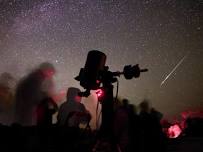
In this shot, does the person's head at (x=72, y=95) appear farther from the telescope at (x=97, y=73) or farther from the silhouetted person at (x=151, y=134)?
the silhouetted person at (x=151, y=134)

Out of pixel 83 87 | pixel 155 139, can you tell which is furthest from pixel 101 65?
pixel 155 139

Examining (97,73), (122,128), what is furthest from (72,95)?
(122,128)

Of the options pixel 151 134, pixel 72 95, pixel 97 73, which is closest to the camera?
pixel 151 134

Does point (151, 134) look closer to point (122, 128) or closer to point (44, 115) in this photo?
point (122, 128)

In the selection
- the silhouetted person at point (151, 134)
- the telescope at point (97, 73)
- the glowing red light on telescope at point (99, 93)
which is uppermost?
the telescope at point (97, 73)

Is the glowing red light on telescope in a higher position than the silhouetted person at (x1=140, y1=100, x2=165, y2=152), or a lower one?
higher

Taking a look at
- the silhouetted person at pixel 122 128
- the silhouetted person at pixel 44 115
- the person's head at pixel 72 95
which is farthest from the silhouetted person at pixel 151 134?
the person's head at pixel 72 95

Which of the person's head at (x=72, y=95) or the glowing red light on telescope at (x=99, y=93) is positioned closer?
the glowing red light on telescope at (x=99, y=93)

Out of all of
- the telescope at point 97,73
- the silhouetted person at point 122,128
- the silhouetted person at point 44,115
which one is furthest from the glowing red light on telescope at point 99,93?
the silhouetted person at point 44,115

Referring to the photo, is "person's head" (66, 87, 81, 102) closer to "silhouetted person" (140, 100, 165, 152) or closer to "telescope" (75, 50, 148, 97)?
"telescope" (75, 50, 148, 97)

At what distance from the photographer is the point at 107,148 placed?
17.8 ft

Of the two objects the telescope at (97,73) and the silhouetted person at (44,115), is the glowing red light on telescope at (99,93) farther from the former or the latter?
the silhouetted person at (44,115)

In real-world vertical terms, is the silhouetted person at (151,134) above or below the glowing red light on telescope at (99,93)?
below

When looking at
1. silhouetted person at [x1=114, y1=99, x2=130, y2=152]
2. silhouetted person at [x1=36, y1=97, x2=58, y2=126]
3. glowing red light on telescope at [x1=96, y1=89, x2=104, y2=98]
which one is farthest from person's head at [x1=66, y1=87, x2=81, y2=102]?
silhouetted person at [x1=114, y1=99, x2=130, y2=152]
